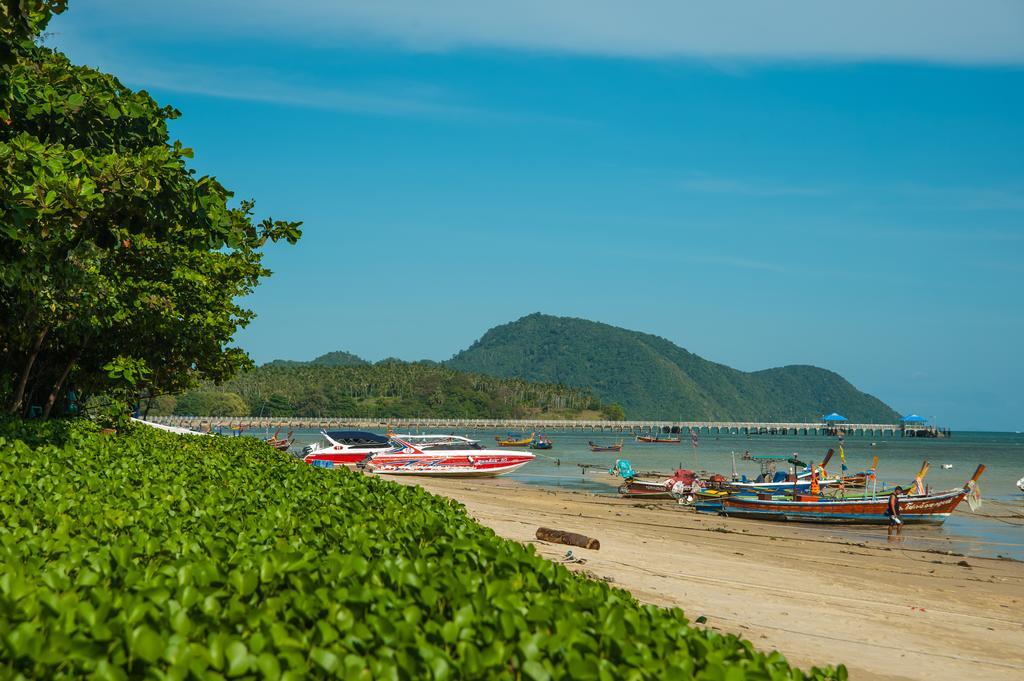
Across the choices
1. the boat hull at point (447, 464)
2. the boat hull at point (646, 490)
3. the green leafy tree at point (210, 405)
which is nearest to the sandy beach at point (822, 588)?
the boat hull at point (646, 490)

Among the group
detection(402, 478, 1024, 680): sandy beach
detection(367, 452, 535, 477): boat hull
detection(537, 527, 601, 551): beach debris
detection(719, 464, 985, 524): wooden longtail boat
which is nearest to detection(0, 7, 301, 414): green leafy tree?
detection(402, 478, 1024, 680): sandy beach

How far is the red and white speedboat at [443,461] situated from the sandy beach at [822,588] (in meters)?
15.8

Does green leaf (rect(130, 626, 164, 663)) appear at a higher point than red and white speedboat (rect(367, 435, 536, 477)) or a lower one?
higher

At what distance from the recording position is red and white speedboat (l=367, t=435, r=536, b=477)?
140 feet

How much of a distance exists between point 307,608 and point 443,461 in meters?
40.4

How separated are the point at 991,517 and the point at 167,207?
118 feet

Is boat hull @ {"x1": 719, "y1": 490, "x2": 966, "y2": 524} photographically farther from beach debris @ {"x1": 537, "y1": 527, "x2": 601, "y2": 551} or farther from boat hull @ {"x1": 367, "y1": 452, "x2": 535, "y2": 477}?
boat hull @ {"x1": 367, "y1": 452, "x2": 535, "y2": 477}

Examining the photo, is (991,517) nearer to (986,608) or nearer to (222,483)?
(986,608)

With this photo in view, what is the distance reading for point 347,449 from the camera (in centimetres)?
4538

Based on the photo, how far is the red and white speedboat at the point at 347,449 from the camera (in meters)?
43.4

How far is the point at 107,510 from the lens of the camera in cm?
645

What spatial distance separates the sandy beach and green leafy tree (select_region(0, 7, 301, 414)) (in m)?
5.38

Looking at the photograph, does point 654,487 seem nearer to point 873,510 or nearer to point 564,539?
point 873,510

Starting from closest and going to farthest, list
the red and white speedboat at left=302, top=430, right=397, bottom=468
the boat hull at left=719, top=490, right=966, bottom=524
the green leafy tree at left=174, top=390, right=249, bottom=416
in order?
the boat hull at left=719, top=490, right=966, bottom=524, the red and white speedboat at left=302, top=430, right=397, bottom=468, the green leafy tree at left=174, top=390, right=249, bottom=416
